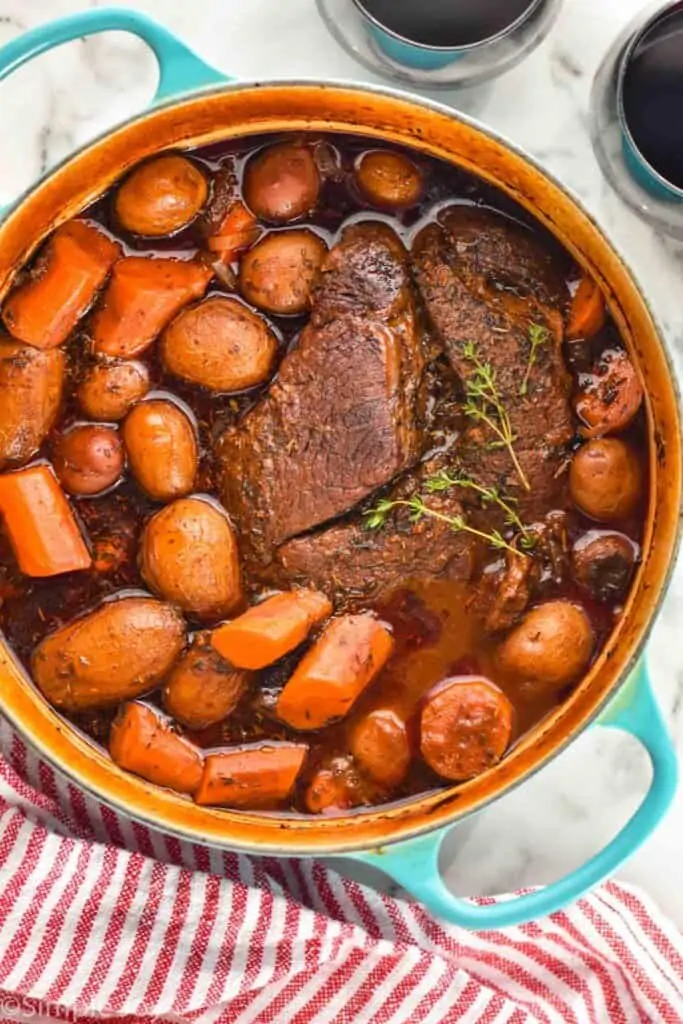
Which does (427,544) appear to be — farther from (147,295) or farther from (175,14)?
(175,14)

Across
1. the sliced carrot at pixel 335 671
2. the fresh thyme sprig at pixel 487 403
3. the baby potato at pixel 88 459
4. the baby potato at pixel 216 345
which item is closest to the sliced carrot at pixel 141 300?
the baby potato at pixel 216 345

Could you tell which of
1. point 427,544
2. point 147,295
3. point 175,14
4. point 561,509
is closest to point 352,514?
point 427,544

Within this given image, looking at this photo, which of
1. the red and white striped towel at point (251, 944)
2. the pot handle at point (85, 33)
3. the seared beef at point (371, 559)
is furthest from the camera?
the red and white striped towel at point (251, 944)

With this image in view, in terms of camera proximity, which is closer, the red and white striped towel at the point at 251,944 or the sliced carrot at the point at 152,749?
the sliced carrot at the point at 152,749

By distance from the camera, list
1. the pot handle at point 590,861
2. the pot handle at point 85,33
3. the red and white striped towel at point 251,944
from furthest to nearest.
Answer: the red and white striped towel at point 251,944, the pot handle at point 590,861, the pot handle at point 85,33

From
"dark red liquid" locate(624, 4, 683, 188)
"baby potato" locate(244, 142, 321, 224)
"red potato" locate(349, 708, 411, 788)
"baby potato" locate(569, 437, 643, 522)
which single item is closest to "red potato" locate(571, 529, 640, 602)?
"baby potato" locate(569, 437, 643, 522)

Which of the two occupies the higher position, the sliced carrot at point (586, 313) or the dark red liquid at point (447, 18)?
the dark red liquid at point (447, 18)

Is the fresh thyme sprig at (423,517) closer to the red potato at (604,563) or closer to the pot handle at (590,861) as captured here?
the red potato at (604,563)
